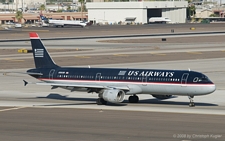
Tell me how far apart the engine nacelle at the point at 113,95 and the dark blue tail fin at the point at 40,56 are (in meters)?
8.90

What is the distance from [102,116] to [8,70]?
1702 inches

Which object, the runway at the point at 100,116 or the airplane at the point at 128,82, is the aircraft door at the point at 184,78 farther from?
the runway at the point at 100,116

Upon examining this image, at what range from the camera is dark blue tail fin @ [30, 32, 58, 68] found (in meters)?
56.6

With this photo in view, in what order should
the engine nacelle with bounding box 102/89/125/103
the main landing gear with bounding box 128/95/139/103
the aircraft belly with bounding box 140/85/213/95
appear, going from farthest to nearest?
the main landing gear with bounding box 128/95/139/103 → the engine nacelle with bounding box 102/89/125/103 → the aircraft belly with bounding box 140/85/213/95

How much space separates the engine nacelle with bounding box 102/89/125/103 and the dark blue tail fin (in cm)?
890

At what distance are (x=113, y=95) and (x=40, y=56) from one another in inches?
457

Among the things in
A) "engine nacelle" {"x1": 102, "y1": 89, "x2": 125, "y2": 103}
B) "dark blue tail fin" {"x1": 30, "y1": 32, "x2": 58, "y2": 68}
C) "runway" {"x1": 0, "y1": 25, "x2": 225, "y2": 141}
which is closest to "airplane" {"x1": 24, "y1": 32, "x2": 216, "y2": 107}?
"engine nacelle" {"x1": 102, "y1": 89, "x2": 125, "y2": 103}

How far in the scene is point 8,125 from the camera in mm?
41062

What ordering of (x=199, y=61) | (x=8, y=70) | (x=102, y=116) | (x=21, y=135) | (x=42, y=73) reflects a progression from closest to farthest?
(x=21, y=135) < (x=102, y=116) < (x=42, y=73) < (x=8, y=70) < (x=199, y=61)

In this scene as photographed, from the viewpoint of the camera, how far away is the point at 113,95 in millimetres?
49219

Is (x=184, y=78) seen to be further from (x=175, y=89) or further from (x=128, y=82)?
(x=128, y=82)

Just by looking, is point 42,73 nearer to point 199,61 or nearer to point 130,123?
point 130,123

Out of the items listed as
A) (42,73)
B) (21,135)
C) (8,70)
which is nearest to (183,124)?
(21,135)

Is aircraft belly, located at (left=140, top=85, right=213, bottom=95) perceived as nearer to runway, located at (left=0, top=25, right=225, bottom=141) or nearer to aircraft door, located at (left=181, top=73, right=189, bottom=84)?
aircraft door, located at (left=181, top=73, right=189, bottom=84)
